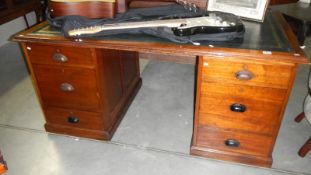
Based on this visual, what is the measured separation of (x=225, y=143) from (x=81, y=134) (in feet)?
2.86

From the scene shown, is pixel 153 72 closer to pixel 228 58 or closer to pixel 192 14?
pixel 192 14

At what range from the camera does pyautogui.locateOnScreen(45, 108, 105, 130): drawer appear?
1.62m

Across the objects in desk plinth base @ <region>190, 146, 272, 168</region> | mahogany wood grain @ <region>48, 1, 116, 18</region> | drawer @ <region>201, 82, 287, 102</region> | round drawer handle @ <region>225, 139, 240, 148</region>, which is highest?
mahogany wood grain @ <region>48, 1, 116, 18</region>

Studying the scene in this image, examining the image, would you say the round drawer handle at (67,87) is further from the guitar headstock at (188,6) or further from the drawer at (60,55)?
the guitar headstock at (188,6)

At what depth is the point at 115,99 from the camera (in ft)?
5.79

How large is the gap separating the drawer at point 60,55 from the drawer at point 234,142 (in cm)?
70

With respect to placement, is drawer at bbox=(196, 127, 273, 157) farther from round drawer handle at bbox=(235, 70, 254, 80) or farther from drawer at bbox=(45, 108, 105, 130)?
drawer at bbox=(45, 108, 105, 130)

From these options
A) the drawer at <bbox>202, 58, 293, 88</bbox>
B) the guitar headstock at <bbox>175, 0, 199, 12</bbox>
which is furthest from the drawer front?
the guitar headstock at <bbox>175, 0, 199, 12</bbox>

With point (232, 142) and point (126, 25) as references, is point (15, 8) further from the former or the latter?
point (232, 142)

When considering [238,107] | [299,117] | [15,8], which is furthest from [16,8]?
[299,117]

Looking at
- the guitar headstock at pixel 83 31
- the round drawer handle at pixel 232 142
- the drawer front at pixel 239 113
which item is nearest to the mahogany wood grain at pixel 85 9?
the guitar headstock at pixel 83 31

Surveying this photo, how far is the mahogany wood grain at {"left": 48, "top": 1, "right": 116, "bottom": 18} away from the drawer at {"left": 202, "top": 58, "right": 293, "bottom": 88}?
615mm

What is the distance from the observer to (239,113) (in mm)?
1336

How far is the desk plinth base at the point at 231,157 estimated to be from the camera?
1.46 meters
